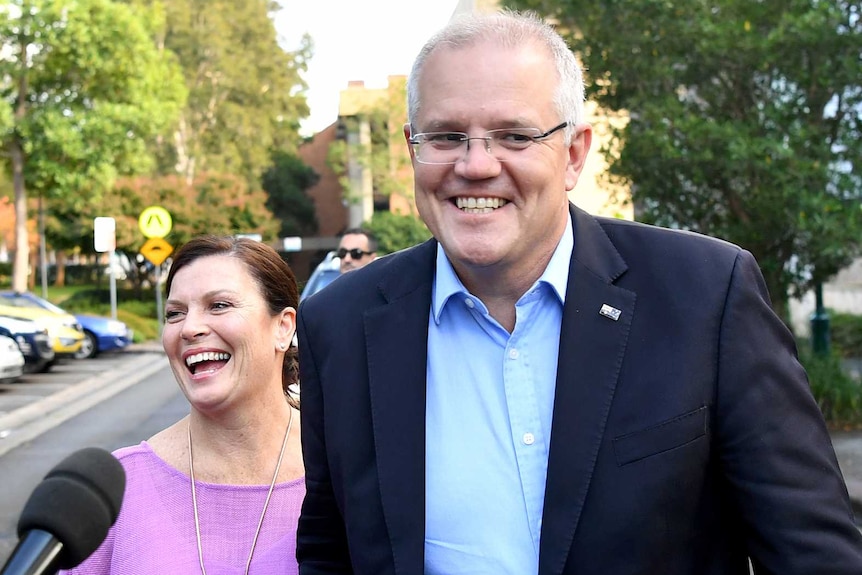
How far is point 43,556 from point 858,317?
20.2m

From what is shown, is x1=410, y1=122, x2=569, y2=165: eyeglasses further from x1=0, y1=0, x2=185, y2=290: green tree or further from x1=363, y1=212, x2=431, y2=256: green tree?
x1=363, y1=212, x2=431, y2=256: green tree

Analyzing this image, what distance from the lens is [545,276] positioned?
229 centimetres

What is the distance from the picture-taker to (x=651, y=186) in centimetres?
1202

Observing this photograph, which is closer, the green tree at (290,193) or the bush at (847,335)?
the bush at (847,335)

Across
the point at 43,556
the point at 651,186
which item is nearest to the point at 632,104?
the point at 651,186

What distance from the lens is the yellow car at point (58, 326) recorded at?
2133 cm

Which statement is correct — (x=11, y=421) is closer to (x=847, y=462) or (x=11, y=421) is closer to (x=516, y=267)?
(x=847, y=462)

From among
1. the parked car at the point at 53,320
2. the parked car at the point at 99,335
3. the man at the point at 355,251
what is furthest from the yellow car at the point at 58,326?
the man at the point at 355,251

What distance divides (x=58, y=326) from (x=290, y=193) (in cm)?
4595

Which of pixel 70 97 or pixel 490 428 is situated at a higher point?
pixel 70 97

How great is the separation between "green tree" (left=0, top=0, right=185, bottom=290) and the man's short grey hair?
28484mm

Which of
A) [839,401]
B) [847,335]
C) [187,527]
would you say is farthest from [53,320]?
[187,527]

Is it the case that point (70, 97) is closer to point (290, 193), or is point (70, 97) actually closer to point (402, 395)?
point (402, 395)

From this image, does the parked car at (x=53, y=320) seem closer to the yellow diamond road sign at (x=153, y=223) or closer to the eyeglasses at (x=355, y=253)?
the yellow diamond road sign at (x=153, y=223)
